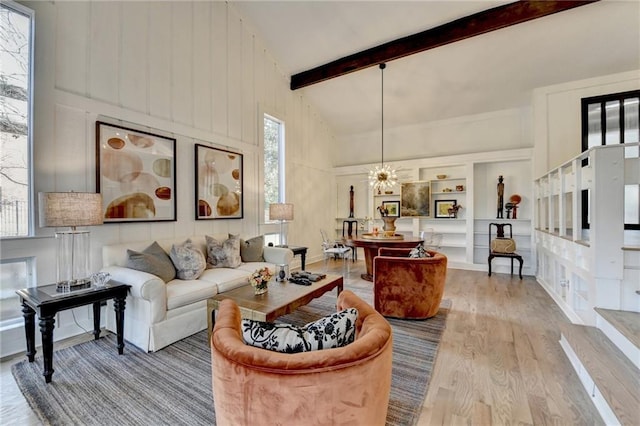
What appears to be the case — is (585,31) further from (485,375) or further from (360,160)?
(485,375)

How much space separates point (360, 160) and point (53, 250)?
6.57m

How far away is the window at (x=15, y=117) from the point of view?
2.56 m

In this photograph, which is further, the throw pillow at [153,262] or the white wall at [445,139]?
the white wall at [445,139]

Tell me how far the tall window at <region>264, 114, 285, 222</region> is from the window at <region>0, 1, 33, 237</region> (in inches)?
133

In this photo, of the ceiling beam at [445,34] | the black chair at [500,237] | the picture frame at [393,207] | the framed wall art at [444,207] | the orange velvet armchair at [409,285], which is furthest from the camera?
the picture frame at [393,207]

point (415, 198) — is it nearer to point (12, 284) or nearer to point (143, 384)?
point (143, 384)

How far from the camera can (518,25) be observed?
427 centimetres

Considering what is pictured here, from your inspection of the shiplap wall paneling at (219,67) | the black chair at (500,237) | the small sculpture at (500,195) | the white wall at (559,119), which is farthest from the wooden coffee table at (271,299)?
the white wall at (559,119)

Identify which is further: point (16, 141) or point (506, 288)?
point (506, 288)

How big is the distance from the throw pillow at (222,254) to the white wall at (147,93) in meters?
0.53

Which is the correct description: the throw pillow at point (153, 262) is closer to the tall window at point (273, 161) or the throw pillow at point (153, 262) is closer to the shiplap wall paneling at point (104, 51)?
the shiplap wall paneling at point (104, 51)

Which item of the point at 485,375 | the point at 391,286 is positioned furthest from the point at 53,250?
the point at 485,375

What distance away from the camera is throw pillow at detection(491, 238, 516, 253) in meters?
5.34

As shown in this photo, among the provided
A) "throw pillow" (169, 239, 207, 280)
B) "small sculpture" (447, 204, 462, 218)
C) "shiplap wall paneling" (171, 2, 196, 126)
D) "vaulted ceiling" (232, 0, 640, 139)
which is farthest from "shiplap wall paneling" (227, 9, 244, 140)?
"small sculpture" (447, 204, 462, 218)
